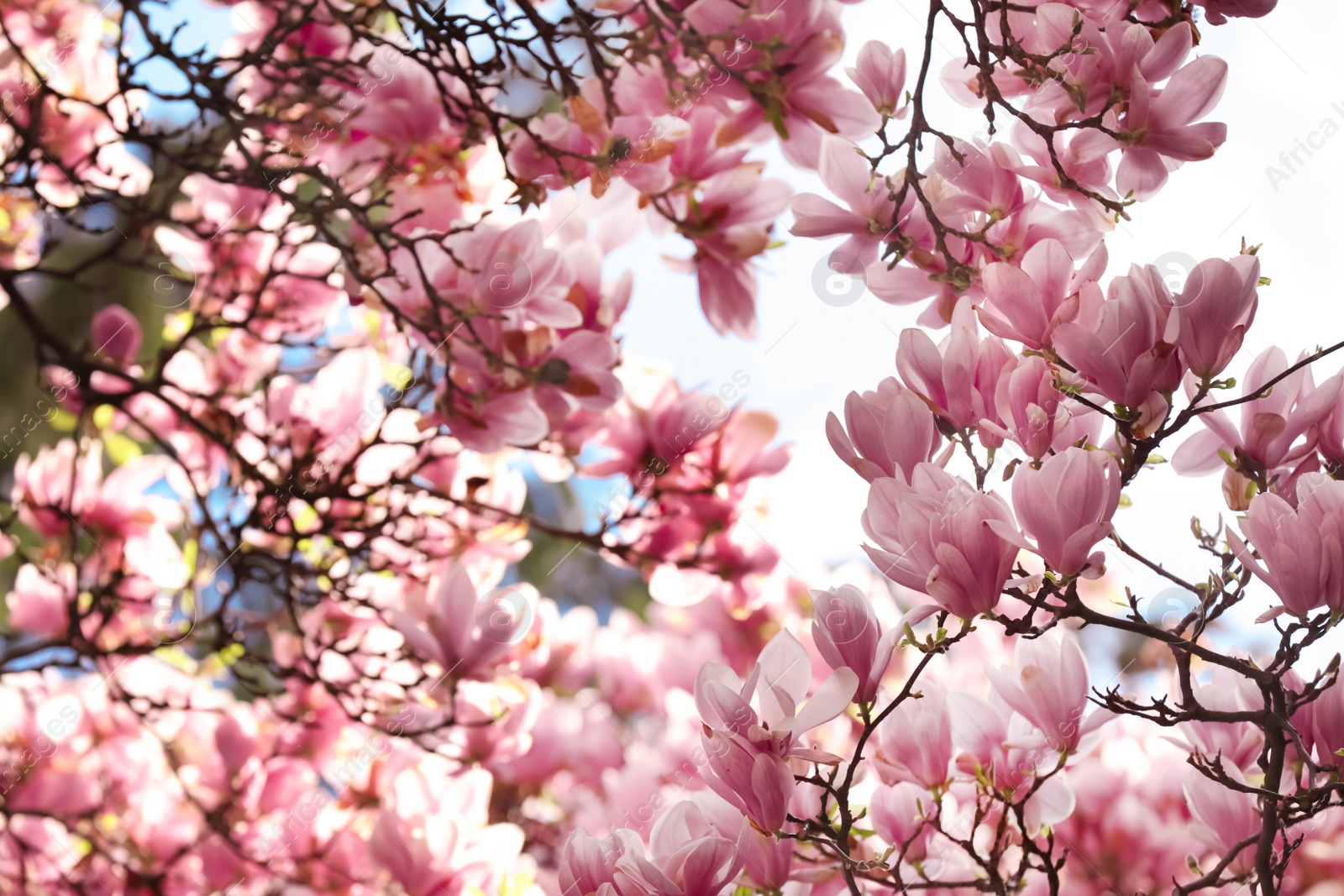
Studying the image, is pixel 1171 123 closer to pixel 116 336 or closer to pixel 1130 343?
pixel 1130 343

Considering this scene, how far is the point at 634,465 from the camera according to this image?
3.68 ft

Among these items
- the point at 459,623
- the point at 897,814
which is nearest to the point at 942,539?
the point at 897,814

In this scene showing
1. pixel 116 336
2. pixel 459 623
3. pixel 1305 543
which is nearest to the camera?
pixel 1305 543

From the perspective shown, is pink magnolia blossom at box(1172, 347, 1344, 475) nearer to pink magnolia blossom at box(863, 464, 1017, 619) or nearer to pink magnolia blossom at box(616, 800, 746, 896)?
pink magnolia blossom at box(863, 464, 1017, 619)

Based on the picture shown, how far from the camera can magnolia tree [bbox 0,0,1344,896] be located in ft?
1.75

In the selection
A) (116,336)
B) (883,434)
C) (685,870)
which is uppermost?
(116,336)

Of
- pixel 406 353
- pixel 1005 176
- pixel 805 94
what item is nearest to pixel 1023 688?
pixel 1005 176

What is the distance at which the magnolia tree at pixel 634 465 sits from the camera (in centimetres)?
53

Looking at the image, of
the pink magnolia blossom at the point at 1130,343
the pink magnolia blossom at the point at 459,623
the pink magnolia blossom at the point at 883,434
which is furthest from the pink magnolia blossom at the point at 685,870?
the pink magnolia blossom at the point at 459,623

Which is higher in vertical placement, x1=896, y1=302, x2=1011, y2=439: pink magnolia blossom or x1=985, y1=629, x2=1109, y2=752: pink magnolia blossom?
x1=896, y1=302, x2=1011, y2=439: pink magnolia blossom

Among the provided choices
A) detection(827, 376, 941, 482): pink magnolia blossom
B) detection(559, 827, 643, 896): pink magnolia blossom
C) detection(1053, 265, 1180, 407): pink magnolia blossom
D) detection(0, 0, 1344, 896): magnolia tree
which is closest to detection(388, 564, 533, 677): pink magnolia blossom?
detection(0, 0, 1344, 896): magnolia tree

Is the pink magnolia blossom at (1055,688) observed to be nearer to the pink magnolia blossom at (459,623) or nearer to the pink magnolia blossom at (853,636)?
the pink magnolia blossom at (853,636)

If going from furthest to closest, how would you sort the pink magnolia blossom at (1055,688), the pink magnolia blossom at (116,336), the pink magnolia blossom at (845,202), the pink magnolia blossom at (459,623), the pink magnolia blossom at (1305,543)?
1. the pink magnolia blossom at (116,336)
2. the pink magnolia blossom at (459,623)
3. the pink magnolia blossom at (845,202)
4. the pink magnolia blossom at (1055,688)
5. the pink magnolia blossom at (1305,543)

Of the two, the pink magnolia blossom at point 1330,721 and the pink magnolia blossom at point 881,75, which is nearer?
the pink magnolia blossom at point 1330,721
